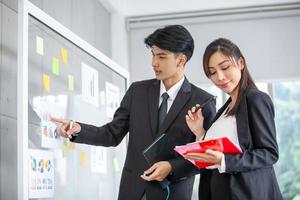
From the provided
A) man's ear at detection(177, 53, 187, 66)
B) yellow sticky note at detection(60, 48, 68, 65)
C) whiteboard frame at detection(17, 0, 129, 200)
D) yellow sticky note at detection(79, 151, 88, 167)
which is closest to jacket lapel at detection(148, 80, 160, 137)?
man's ear at detection(177, 53, 187, 66)

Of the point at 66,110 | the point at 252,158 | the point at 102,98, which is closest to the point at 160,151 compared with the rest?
the point at 252,158

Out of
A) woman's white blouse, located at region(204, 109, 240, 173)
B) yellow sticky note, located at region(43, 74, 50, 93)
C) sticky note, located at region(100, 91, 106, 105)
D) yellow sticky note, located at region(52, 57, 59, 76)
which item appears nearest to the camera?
woman's white blouse, located at region(204, 109, 240, 173)

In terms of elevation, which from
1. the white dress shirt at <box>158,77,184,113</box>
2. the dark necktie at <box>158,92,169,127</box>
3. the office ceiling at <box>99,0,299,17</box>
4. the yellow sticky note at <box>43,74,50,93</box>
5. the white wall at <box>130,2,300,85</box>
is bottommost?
the dark necktie at <box>158,92,169,127</box>

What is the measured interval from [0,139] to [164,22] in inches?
91.6

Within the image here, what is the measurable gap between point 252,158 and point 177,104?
451 millimetres

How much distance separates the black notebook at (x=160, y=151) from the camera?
71.8 inches

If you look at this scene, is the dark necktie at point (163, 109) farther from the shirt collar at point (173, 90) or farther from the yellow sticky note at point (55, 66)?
the yellow sticky note at point (55, 66)

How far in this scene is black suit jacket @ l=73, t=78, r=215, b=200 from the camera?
73.9 inches

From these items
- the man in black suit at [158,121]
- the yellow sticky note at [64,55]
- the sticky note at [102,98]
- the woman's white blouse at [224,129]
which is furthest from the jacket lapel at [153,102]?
the sticky note at [102,98]

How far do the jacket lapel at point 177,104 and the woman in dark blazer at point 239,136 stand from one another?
16 centimetres

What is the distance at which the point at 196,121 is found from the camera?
1832 millimetres

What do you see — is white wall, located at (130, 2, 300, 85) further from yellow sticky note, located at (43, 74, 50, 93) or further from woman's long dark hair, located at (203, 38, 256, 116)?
woman's long dark hair, located at (203, 38, 256, 116)

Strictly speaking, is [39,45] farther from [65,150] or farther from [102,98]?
[102,98]

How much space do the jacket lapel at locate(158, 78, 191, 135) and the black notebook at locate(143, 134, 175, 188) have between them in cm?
4
